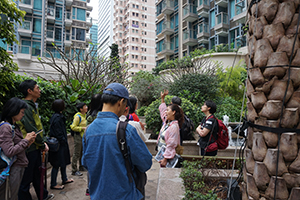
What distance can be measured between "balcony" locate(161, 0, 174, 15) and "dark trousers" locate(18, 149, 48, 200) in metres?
31.7

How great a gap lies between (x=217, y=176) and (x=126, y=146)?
7.94 ft

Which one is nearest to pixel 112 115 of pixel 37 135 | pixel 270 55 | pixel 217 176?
pixel 270 55

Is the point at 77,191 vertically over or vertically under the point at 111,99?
under

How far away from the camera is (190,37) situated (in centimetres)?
2622

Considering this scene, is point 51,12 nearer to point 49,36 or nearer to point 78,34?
point 49,36

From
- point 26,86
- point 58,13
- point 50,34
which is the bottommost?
point 26,86

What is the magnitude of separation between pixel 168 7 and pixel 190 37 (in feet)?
26.0

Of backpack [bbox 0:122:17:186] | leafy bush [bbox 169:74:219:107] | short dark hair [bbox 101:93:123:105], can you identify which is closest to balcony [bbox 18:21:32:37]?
leafy bush [bbox 169:74:219:107]

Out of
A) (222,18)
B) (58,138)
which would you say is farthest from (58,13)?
(58,138)

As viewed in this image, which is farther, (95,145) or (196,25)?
(196,25)

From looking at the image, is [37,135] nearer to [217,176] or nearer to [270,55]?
[217,176]

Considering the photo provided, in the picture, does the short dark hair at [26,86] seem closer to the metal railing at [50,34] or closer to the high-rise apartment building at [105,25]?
the metal railing at [50,34]

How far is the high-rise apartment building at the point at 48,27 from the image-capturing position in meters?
22.2

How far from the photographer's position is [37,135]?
10.3 ft
